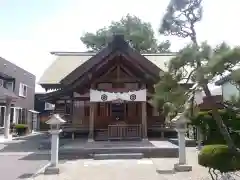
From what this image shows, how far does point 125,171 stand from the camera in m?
9.23

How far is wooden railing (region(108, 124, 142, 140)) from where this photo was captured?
1550 centimetres

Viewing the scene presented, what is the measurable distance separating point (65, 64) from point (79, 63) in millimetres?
1101

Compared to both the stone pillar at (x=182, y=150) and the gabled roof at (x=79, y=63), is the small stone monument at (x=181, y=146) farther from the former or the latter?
the gabled roof at (x=79, y=63)

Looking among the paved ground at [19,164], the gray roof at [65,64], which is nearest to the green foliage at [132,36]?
the gray roof at [65,64]

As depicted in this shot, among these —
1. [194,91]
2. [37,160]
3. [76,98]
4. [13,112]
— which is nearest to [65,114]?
[76,98]

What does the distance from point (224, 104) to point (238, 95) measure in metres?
0.68

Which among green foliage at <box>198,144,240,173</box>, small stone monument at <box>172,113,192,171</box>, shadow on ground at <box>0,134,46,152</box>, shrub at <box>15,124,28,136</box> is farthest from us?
shrub at <box>15,124,28,136</box>

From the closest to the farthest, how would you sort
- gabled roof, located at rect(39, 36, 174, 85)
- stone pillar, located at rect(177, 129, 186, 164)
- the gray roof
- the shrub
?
stone pillar, located at rect(177, 129, 186, 164) → gabled roof, located at rect(39, 36, 174, 85) → the gray roof → the shrub

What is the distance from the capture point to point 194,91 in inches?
269

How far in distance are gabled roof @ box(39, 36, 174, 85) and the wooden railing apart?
3.22m

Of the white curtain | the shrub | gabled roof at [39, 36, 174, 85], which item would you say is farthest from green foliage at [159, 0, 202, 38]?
the shrub

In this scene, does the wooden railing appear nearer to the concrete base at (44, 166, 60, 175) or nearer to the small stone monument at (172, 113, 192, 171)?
the small stone monument at (172, 113, 192, 171)

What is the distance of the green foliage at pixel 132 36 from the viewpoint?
1539 inches

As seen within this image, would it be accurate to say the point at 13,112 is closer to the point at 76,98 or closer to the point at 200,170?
the point at 76,98
